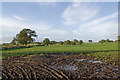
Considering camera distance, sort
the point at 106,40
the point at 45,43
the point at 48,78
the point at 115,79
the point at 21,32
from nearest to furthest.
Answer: the point at 115,79 < the point at 48,78 < the point at 21,32 < the point at 45,43 < the point at 106,40

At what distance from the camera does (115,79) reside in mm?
4520

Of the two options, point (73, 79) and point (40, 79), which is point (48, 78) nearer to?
point (40, 79)

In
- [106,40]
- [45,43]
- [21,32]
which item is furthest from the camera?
[106,40]

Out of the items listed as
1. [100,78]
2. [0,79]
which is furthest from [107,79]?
[0,79]

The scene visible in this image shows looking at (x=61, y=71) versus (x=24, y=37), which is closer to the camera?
(x=61, y=71)

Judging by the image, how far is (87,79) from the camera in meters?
4.56

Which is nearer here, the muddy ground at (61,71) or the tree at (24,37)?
the muddy ground at (61,71)

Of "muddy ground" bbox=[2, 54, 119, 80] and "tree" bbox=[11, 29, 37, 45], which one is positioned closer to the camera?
Answer: "muddy ground" bbox=[2, 54, 119, 80]

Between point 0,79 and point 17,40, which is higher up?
point 17,40

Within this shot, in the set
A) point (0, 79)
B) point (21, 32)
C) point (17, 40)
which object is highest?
point (21, 32)

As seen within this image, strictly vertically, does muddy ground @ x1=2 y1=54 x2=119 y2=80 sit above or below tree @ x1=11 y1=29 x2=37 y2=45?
below

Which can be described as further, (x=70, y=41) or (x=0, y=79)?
(x=70, y=41)

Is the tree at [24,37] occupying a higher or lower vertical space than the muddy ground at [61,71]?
higher

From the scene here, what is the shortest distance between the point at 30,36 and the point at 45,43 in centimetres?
913
